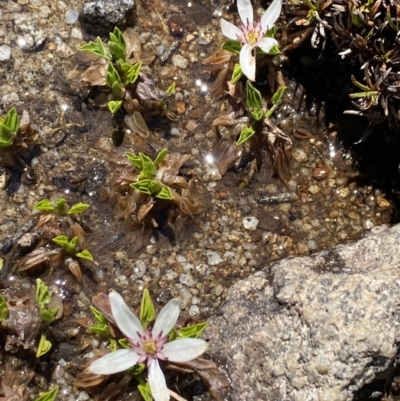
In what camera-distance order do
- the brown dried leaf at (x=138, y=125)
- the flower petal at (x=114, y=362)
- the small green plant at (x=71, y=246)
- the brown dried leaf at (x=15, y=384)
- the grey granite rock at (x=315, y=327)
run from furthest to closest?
the brown dried leaf at (x=138, y=125), the small green plant at (x=71, y=246), the brown dried leaf at (x=15, y=384), the flower petal at (x=114, y=362), the grey granite rock at (x=315, y=327)

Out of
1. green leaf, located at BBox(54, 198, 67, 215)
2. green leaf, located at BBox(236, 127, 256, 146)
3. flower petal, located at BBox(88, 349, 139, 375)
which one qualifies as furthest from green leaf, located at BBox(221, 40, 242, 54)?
flower petal, located at BBox(88, 349, 139, 375)

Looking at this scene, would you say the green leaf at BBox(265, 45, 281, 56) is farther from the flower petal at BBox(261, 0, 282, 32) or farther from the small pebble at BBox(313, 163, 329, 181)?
the small pebble at BBox(313, 163, 329, 181)

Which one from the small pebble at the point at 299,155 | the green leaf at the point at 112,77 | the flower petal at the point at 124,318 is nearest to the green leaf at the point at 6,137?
the green leaf at the point at 112,77

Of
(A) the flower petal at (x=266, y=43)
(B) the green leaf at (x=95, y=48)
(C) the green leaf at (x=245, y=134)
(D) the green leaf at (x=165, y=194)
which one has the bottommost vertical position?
(D) the green leaf at (x=165, y=194)

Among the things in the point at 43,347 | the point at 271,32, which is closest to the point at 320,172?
the point at 271,32

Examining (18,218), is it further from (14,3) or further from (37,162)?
(14,3)

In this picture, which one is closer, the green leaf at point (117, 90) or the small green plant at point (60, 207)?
the small green plant at point (60, 207)

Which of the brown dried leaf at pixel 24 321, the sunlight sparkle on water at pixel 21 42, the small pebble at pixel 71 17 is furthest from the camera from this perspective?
→ the small pebble at pixel 71 17

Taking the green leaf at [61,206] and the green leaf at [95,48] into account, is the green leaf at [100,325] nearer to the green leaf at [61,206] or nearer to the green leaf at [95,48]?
the green leaf at [61,206]
